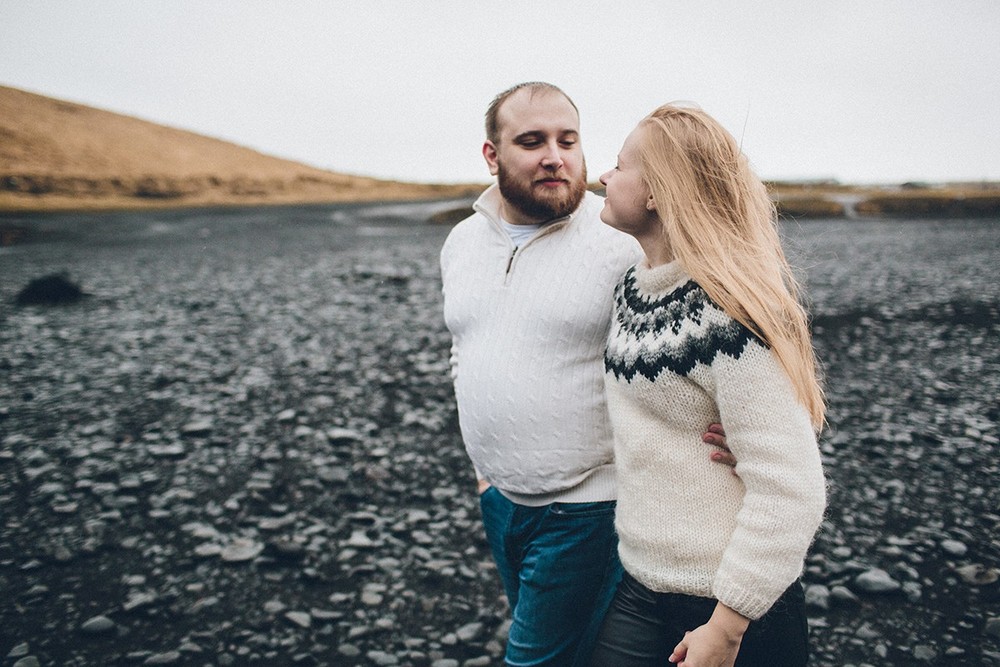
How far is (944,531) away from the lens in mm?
6062

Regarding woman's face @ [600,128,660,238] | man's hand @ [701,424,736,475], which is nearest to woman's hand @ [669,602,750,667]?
man's hand @ [701,424,736,475]

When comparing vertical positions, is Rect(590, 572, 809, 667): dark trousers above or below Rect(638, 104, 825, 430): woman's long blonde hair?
below

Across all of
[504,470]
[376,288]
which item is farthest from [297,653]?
[376,288]

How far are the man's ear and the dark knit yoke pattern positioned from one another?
1.33 meters

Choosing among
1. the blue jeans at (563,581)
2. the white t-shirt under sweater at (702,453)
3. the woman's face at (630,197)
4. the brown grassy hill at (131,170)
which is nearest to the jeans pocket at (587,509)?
the blue jeans at (563,581)

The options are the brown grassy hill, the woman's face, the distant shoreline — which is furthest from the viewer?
the brown grassy hill

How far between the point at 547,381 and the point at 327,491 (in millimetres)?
4540

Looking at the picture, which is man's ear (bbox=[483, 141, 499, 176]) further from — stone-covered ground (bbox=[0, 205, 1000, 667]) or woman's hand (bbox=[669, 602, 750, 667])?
woman's hand (bbox=[669, 602, 750, 667])

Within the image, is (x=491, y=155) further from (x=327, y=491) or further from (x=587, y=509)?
(x=327, y=491)

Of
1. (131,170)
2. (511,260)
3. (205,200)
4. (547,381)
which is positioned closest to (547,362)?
(547,381)

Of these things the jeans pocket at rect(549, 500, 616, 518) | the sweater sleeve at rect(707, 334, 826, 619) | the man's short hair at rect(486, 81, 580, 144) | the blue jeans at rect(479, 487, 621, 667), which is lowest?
the blue jeans at rect(479, 487, 621, 667)

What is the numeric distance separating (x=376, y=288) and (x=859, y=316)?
38.0 feet

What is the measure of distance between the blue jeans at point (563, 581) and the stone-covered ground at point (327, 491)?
5.67 ft

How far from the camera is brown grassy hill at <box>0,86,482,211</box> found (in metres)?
53.7
